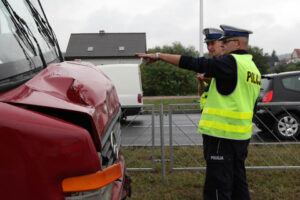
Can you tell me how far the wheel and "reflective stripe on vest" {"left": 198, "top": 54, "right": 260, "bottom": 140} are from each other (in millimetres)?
5036

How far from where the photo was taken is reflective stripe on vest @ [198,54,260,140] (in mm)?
2615

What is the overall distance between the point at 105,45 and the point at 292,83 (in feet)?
151

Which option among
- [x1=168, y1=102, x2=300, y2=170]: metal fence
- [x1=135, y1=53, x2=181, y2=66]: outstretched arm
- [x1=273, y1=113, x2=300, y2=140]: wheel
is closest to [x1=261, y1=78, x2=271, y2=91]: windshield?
[x1=273, y1=113, x2=300, y2=140]: wheel

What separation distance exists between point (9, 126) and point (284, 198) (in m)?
3.78

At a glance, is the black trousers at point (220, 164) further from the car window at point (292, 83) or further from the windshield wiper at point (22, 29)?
the car window at point (292, 83)

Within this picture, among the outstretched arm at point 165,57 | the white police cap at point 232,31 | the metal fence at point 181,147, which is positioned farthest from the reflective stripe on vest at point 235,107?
the metal fence at point 181,147

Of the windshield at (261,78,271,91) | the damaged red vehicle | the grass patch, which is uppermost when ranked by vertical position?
the damaged red vehicle

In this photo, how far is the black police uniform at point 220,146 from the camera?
8.19ft

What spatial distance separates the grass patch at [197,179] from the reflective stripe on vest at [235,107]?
161cm

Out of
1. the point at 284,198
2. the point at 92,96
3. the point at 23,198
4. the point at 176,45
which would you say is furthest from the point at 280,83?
the point at 176,45

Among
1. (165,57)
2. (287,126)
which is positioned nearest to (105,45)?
(287,126)

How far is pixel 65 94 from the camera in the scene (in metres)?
1.36

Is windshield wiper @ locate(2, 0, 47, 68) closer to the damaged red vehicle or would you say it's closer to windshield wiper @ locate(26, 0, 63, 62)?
the damaged red vehicle

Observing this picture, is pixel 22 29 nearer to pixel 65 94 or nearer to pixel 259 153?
pixel 65 94
